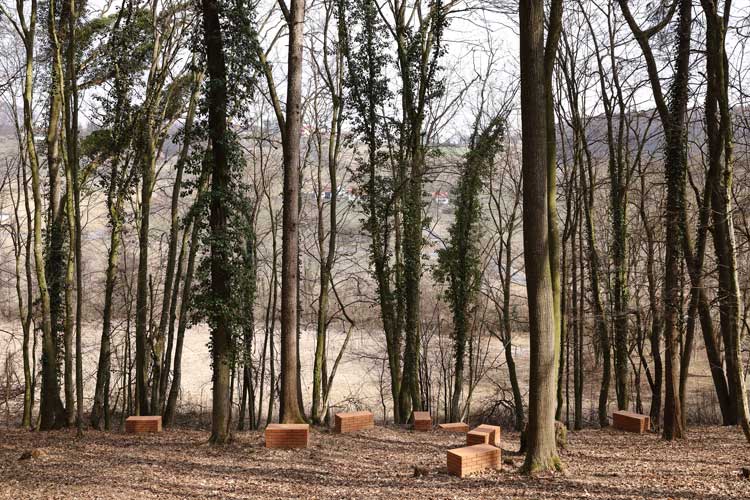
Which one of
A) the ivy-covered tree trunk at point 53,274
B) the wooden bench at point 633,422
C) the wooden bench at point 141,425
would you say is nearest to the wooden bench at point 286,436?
the wooden bench at point 141,425

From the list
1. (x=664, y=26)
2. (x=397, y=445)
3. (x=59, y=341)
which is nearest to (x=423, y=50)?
(x=664, y=26)

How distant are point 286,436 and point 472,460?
2927 mm

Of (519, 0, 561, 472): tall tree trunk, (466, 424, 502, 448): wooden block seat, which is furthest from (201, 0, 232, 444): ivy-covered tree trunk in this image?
(519, 0, 561, 472): tall tree trunk

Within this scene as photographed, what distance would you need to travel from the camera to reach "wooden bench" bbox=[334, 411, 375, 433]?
9.67 metres

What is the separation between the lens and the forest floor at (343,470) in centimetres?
549

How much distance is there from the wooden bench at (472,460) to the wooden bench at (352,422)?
346 centimetres

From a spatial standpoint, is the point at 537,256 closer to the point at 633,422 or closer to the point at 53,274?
the point at 633,422

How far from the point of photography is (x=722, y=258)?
830 cm

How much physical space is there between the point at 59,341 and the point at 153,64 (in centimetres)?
643

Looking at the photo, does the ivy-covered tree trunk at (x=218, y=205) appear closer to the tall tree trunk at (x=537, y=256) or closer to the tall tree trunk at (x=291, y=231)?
Result: the tall tree trunk at (x=291, y=231)

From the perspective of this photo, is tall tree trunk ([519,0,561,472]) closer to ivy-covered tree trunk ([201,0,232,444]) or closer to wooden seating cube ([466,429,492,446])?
wooden seating cube ([466,429,492,446])

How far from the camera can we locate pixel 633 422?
1020 cm

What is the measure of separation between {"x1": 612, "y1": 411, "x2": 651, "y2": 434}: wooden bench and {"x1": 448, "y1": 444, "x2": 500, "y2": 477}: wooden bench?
4916mm

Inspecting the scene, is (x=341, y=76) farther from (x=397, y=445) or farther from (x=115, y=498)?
(x=115, y=498)
